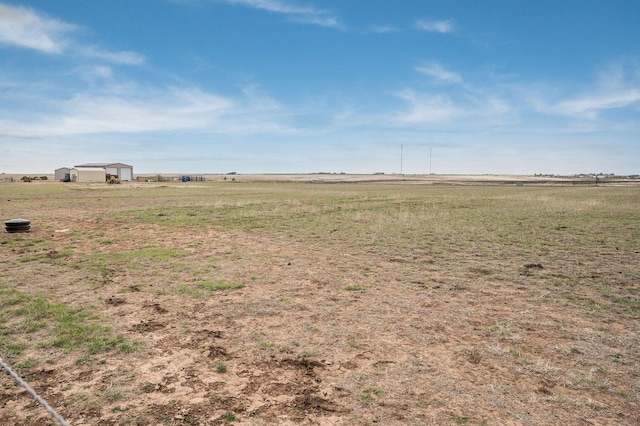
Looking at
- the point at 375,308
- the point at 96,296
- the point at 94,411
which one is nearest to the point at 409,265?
the point at 375,308

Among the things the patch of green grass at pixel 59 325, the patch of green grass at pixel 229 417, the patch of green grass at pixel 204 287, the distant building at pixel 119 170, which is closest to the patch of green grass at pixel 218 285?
the patch of green grass at pixel 204 287

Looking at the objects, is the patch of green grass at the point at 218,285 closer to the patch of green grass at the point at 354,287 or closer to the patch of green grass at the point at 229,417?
the patch of green grass at the point at 354,287

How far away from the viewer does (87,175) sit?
89750 mm

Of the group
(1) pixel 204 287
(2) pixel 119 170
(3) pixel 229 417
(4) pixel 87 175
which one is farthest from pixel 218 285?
(2) pixel 119 170

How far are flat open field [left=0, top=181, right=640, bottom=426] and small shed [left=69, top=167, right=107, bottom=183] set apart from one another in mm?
87447

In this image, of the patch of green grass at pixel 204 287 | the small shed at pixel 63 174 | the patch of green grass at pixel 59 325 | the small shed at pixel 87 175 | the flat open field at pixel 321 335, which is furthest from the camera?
the small shed at pixel 63 174

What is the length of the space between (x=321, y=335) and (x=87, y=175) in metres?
100

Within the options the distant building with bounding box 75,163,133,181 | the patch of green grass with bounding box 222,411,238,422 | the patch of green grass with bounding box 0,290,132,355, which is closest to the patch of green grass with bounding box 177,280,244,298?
the patch of green grass with bounding box 0,290,132,355

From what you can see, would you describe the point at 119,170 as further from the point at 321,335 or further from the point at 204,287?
the point at 321,335

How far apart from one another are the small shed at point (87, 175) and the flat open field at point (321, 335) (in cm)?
8745

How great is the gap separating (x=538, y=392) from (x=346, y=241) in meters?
11.3

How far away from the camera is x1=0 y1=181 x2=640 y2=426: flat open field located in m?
4.41

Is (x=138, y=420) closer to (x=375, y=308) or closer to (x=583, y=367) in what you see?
(x=375, y=308)

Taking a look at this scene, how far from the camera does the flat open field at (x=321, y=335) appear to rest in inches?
174
